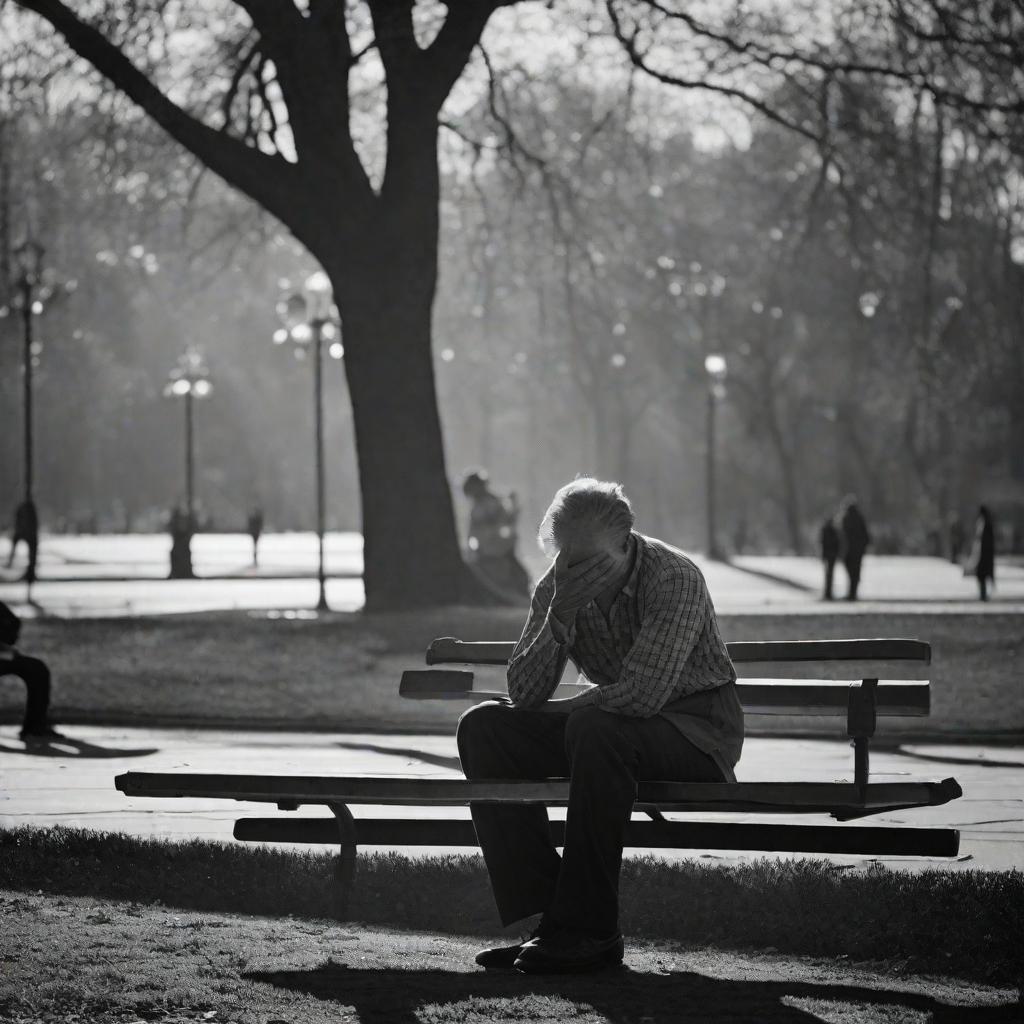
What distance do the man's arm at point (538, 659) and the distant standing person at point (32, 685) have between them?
258 inches

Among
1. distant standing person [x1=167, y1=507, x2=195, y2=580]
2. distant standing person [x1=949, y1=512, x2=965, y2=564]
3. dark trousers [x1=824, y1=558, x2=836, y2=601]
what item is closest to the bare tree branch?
dark trousers [x1=824, y1=558, x2=836, y2=601]

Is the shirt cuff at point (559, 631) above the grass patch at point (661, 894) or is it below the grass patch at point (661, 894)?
above

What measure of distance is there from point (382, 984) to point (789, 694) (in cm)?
188

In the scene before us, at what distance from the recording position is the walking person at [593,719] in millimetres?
5586

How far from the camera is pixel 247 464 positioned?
93.8 meters

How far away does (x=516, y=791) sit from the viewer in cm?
576

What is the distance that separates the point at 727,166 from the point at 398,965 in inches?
1808

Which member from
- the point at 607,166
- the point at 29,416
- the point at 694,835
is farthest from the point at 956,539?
the point at 694,835

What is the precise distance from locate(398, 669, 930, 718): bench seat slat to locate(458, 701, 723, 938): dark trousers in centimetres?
68

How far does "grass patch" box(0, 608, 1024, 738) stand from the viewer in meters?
13.3

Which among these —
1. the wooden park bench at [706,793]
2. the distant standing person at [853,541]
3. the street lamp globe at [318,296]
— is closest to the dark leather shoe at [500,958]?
the wooden park bench at [706,793]

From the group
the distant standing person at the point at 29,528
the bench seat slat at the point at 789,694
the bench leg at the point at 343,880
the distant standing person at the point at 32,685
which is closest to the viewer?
the bench seat slat at the point at 789,694

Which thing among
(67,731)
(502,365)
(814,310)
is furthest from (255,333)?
(67,731)

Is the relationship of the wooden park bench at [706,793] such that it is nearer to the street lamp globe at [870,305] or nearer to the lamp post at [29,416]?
the lamp post at [29,416]
